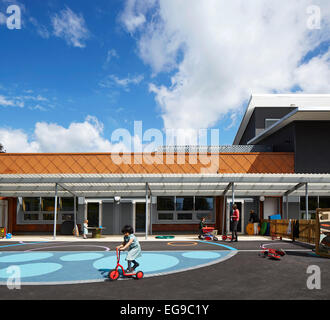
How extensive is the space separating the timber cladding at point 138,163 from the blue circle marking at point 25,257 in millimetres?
9998

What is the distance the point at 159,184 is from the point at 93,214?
5.71m

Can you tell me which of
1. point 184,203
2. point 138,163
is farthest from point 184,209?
point 138,163

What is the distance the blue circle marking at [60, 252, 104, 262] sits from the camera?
990 centimetres

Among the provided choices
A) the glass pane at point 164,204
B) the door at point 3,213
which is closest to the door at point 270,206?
the glass pane at point 164,204

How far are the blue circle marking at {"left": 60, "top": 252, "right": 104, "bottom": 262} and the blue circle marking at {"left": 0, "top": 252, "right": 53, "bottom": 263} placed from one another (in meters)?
0.82

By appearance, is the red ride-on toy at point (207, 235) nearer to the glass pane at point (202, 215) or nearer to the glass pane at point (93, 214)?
the glass pane at point (202, 215)

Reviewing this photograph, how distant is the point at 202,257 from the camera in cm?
1008

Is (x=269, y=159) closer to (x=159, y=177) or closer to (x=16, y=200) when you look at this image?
(x=159, y=177)

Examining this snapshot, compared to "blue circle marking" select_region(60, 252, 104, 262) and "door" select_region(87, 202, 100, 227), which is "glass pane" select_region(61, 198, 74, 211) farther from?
"blue circle marking" select_region(60, 252, 104, 262)

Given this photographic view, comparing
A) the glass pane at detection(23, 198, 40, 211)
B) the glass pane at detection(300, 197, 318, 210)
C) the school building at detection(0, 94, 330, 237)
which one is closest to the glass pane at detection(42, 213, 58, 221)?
the school building at detection(0, 94, 330, 237)

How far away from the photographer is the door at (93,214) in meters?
20.0

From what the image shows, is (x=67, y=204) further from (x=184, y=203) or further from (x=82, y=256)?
(x=82, y=256)
